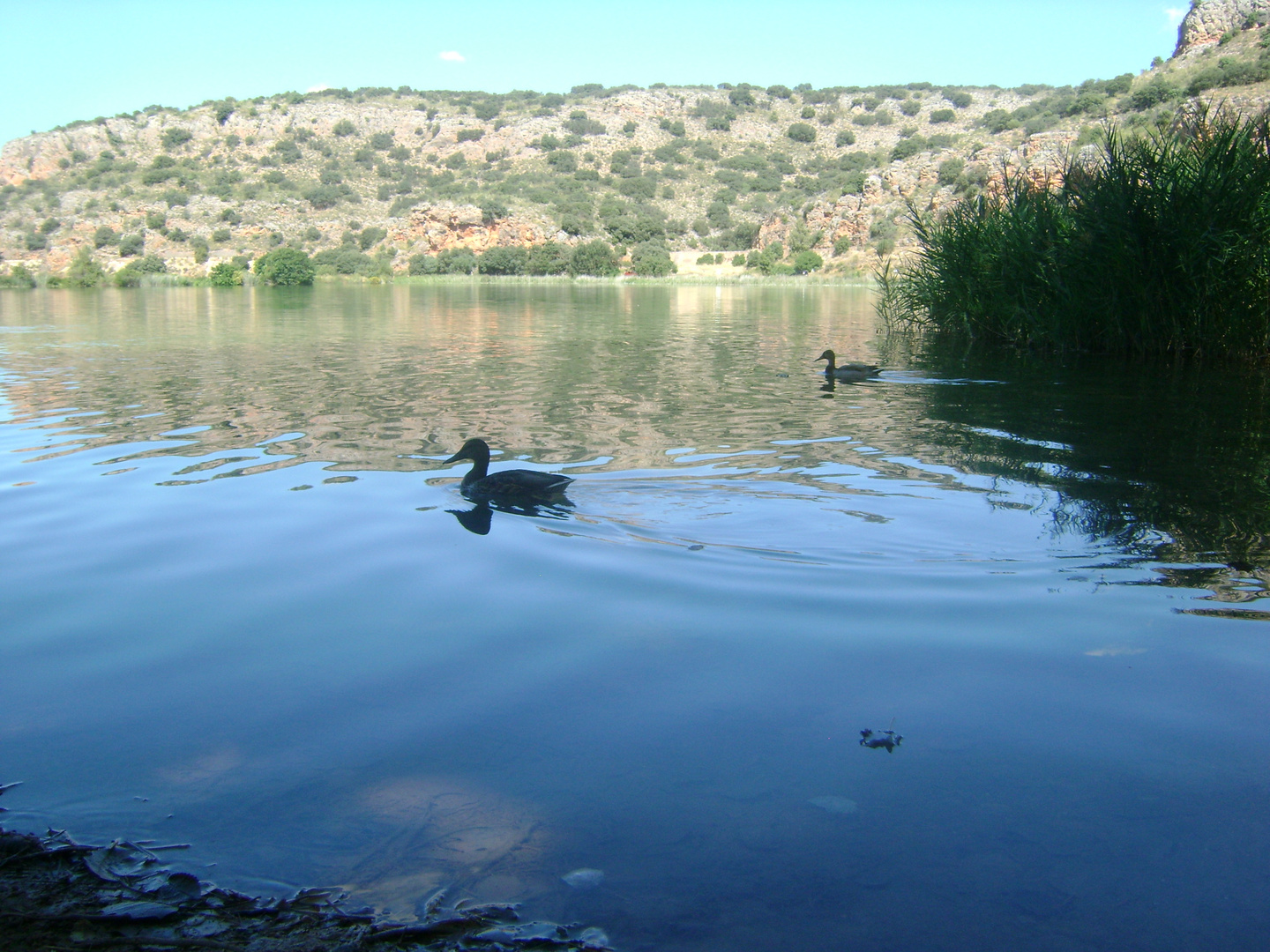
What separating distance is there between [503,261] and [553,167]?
3081 centimetres

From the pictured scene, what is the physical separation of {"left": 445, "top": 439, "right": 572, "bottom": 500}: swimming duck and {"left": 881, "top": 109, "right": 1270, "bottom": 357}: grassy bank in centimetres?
1022

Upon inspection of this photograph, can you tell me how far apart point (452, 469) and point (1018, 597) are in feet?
15.7

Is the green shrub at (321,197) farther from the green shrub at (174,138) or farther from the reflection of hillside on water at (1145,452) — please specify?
the reflection of hillside on water at (1145,452)

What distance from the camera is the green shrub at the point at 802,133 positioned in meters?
110

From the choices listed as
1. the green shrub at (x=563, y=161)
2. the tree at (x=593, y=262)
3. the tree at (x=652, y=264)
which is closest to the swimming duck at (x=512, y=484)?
the tree at (x=652, y=264)

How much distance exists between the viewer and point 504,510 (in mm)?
6598

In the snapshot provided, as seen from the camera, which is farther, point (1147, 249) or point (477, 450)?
point (1147, 249)

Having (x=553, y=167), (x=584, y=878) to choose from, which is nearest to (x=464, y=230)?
(x=553, y=167)

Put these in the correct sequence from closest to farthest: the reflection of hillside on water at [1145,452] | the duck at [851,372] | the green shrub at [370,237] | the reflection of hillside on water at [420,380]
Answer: the reflection of hillside on water at [1145,452] → the reflection of hillside on water at [420,380] → the duck at [851,372] → the green shrub at [370,237]

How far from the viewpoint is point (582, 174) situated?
9669cm

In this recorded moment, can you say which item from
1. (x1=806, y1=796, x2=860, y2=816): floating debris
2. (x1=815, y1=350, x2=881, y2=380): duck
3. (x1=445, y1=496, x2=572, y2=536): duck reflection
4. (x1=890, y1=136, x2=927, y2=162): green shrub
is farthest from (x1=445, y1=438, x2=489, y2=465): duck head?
(x1=890, y1=136, x2=927, y2=162): green shrub

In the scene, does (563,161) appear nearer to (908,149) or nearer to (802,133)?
(802,133)

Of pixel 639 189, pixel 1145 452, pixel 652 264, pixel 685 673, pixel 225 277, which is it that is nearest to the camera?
pixel 685 673

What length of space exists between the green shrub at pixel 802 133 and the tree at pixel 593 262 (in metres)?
47.6
